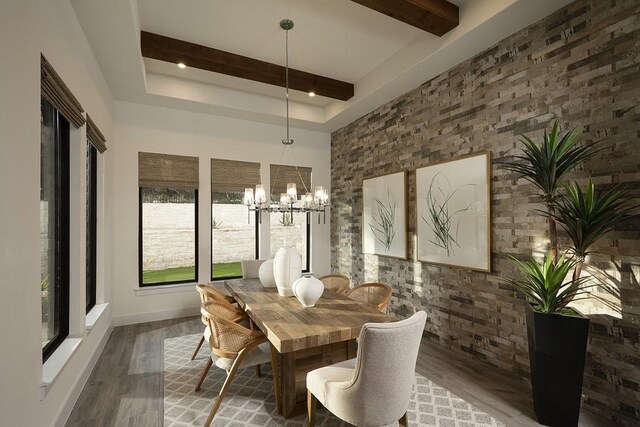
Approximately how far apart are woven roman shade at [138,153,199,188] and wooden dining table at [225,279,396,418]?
2.59m

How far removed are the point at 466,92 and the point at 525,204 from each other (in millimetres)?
1312

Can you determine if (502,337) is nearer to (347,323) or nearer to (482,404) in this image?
(482,404)

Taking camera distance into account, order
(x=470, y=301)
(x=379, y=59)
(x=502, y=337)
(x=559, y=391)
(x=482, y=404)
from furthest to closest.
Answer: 1. (x=379, y=59)
2. (x=470, y=301)
3. (x=502, y=337)
4. (x=482, y=404)
5. (x=559, y=391)

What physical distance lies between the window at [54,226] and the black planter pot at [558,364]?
340 cm

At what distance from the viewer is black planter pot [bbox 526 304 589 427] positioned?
2.00 m

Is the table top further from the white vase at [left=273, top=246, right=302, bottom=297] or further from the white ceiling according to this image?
the white ceiling

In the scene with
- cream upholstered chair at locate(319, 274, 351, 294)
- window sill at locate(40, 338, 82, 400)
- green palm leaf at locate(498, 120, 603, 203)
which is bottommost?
window sill at locate(40, 338, 82, 400)

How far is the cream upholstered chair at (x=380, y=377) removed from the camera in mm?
1533

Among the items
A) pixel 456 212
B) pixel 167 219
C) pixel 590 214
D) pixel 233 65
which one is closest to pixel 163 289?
pixel 167 219

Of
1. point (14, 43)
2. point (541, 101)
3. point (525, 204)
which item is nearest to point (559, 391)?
point (525, 204)

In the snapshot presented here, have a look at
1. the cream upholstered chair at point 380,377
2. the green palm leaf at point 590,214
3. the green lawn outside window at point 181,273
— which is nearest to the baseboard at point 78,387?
the green lawn outside window at point 181,273

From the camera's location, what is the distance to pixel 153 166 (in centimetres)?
439

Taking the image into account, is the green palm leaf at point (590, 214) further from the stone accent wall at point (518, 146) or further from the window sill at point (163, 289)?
the window sill at point (163, 289)

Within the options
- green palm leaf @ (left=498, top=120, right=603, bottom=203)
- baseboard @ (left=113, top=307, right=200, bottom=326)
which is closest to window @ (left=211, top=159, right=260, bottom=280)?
baseboard @ (left=113, top=307, right=200, bottom=326)
